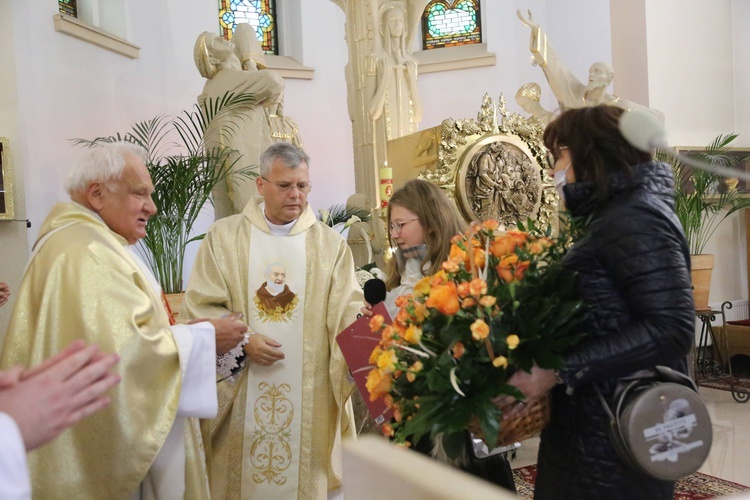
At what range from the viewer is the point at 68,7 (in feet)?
27.2

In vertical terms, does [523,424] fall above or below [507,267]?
below

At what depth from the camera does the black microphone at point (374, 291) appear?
104 inches

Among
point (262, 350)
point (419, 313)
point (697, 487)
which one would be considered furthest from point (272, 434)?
Result: point (697, 487)

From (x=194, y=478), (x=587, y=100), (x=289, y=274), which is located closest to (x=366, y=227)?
(x=587, y=100)

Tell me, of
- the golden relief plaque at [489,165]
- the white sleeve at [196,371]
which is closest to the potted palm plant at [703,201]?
the golden relief plaque at [489,165]

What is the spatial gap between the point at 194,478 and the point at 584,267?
4.96 feet

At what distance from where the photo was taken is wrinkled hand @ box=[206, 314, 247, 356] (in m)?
2.70

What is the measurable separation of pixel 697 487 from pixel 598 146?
136 inches

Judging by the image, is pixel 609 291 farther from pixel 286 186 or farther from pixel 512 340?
pixel 286 186

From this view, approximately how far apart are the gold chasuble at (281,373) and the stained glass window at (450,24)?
9959mm

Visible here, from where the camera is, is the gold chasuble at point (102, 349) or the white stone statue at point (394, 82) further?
the white stone statue at point (394, 82)

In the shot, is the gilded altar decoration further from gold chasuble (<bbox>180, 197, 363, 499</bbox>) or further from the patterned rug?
the patterned rug

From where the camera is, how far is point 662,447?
159 cm

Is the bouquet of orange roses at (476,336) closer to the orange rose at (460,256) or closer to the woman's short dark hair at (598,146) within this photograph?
the orange rose at (460,256)
